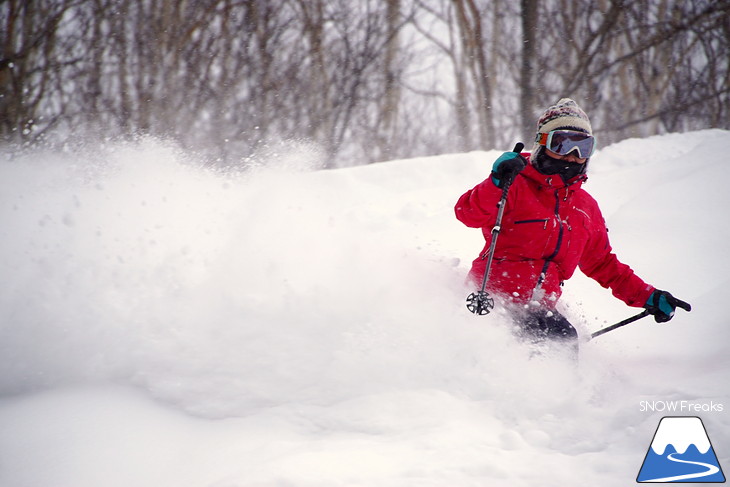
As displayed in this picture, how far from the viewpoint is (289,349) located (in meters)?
3.06

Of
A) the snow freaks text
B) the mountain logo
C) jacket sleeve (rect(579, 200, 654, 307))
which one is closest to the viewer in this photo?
the mountain logo

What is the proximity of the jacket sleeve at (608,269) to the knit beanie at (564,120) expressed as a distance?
0.59m

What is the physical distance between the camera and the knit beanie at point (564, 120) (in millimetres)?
3100

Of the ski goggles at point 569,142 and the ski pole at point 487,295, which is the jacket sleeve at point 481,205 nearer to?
the ski pole at point 487,295

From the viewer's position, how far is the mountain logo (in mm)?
1928

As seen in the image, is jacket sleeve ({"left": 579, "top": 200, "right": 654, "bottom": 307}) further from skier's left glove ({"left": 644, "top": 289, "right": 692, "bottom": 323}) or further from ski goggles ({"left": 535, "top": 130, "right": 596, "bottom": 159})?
ski goggles ({"left": 535, "top": 130, "right": 596, "bottom": 159})

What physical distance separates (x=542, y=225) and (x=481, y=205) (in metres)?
0.39

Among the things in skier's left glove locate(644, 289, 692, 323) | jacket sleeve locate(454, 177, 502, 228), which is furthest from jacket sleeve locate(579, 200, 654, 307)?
→ jacket sleeve locate(454, 177, 502, 228)

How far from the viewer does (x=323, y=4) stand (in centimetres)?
1174

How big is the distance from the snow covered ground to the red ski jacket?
0.30 meters

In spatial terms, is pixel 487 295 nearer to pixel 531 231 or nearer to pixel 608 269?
pixel 531 231

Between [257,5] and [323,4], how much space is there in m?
1.41

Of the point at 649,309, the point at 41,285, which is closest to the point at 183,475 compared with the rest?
the point at 41,285

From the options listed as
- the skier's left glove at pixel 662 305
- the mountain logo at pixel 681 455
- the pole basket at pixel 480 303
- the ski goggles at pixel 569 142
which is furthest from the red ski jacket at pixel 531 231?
the mountain logo at pixel 681 455
